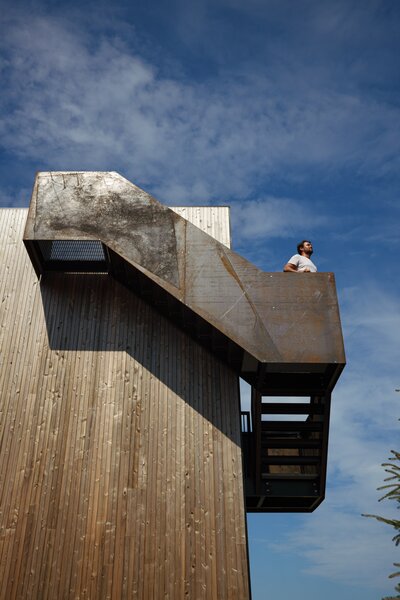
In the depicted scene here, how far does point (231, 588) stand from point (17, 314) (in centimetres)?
707

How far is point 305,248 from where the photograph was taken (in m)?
11.0

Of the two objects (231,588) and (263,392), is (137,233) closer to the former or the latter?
(263,392)

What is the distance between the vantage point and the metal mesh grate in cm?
1086

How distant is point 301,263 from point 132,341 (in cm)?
402

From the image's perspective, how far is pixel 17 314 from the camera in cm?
1127

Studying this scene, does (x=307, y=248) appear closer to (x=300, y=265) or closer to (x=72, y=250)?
(x=300, y=265)

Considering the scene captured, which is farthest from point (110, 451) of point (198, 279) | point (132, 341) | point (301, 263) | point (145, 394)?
point (301, 263)

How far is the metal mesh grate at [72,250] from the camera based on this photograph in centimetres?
1086

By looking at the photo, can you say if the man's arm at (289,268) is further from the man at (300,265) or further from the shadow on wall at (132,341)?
the shadow on wall at (132,341)

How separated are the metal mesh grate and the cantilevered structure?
0.15 feet

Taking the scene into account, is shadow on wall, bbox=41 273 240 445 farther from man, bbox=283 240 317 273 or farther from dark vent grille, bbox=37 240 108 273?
man, bbox=283 240 317 273

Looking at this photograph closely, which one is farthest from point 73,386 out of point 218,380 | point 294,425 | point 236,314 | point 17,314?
point 294,425

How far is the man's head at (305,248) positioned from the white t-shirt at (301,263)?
0.29 metres

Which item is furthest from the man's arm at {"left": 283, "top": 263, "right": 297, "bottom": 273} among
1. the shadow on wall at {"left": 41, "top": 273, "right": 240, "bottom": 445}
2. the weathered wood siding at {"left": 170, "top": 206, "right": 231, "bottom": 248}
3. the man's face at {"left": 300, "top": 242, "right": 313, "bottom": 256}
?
the shadow on wall at {"left": 41, "top": 273, "right": 240, "bottom": 445}
